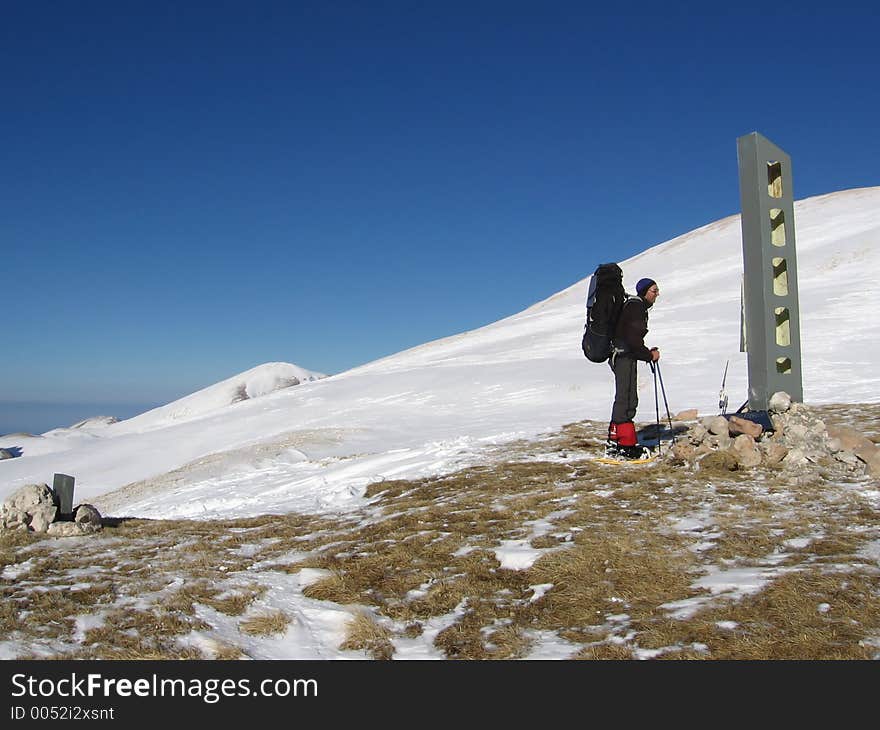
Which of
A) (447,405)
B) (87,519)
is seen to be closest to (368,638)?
(87,519)

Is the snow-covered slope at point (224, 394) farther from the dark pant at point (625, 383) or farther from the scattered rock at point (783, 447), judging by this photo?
the scattered rock at point (783, 447)

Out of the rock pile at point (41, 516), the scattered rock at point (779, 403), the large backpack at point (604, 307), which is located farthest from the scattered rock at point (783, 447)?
the rock pile at point (41, 516)

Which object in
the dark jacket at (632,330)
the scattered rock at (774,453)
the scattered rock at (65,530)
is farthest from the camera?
the dark jacket at (632,330)

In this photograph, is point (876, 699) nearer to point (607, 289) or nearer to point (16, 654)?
point (16, 654)

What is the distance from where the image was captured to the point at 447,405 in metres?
27.9

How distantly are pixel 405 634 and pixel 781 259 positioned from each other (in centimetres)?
1198

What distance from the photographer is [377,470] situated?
15.3 meters

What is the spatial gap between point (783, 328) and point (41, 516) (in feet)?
48.1

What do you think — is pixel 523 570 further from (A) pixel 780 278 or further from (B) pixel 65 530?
(A) pixel 780 278

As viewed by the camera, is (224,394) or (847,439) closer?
(847,439)

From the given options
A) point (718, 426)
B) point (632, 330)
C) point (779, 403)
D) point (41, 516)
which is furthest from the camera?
point (779, 403)

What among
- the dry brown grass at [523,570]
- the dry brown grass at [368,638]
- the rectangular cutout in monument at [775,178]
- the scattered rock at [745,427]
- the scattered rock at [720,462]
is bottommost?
the dry brown grass at [368,638]

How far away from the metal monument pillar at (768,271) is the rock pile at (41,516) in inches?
511

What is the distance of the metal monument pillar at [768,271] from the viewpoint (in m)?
13.7
